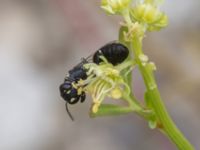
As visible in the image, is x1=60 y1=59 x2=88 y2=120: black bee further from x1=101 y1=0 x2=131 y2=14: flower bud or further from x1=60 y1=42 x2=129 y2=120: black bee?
x1=101 y1=0 x2=131 y2=14: flower bud

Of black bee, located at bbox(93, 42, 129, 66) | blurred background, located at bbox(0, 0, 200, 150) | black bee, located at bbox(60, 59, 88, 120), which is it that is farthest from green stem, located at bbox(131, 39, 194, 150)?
blurred background, located at bbox(0, 0, 200, 150)

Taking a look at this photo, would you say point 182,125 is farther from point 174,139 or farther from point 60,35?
point 174,139

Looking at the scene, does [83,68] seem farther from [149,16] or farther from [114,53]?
[149,16]

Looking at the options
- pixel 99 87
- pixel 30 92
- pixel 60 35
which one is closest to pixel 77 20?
pixel 60 35

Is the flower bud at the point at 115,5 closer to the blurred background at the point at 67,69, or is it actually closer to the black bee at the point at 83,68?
the black bee at the point at 83,68

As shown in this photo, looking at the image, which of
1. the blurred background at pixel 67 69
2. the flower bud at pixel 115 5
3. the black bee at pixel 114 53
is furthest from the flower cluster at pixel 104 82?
the blurred background at pixel 67 69

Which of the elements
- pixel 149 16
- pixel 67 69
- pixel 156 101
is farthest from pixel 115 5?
pixel 67 69
